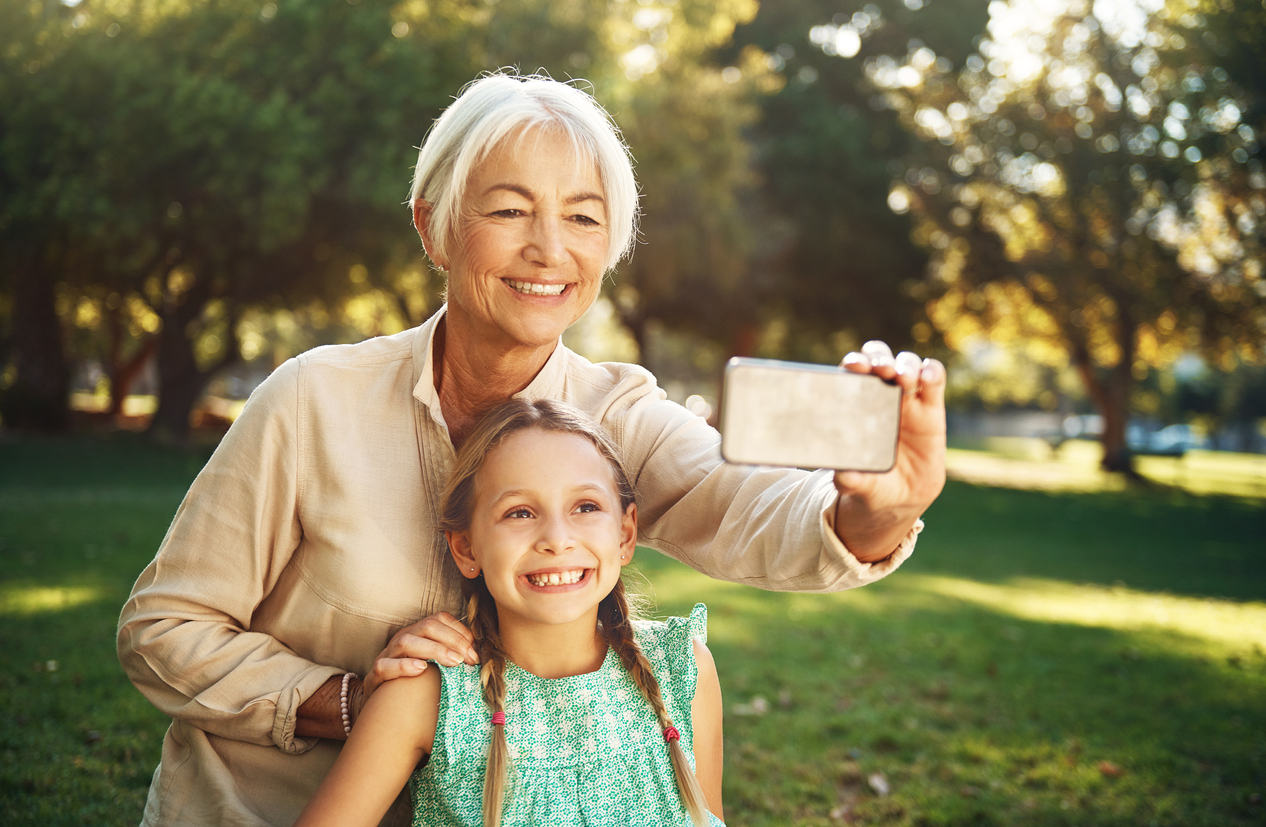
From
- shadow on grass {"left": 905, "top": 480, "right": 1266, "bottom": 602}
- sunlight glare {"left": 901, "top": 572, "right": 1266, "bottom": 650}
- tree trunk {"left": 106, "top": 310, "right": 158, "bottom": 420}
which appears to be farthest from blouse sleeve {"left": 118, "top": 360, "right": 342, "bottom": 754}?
tree trunk {"left": 106, "top": 310, "right": 158, "bottom": 420}

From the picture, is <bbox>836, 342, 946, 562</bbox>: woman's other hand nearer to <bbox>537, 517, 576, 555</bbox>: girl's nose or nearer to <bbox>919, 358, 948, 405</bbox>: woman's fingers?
<bbox>919, 358, 948, 405</bbox>: woman's fingers

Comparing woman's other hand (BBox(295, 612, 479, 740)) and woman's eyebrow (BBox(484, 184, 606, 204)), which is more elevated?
woman's eyebrow (BBox(484, 184, 606, 204))

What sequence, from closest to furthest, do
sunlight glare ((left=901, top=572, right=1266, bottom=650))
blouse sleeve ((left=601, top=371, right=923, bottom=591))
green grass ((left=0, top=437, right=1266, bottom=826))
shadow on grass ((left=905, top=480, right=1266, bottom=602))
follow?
blouse sleeve ((left=601, top=371, right=923, bottom=591)) → green grass ((left=0, top=437, right=1266, bottom=826)) → sunlight glare ((left=901, top=572, right=1266, bottom=650)) → shadow on grass ((left=905, top=480, right=1266, bottom=602))

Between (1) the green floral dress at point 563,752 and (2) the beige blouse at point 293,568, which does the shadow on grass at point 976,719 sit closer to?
(1) the green floral dress at point 563,752

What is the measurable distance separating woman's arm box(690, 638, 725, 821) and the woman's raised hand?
0.61 metres

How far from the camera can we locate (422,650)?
2209 mm

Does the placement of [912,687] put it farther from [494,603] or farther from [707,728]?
[494,603]

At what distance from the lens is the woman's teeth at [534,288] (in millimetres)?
2416

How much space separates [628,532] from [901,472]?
3.12 feet

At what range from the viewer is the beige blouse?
2.28 metres

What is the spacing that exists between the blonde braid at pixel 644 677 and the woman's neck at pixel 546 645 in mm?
100

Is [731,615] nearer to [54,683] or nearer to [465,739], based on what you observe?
[54,683]

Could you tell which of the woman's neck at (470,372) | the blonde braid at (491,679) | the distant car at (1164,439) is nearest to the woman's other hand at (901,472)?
the blonde braid at (491,679)

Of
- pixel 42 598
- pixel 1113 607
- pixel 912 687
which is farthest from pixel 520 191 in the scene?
pixel 1113 607
